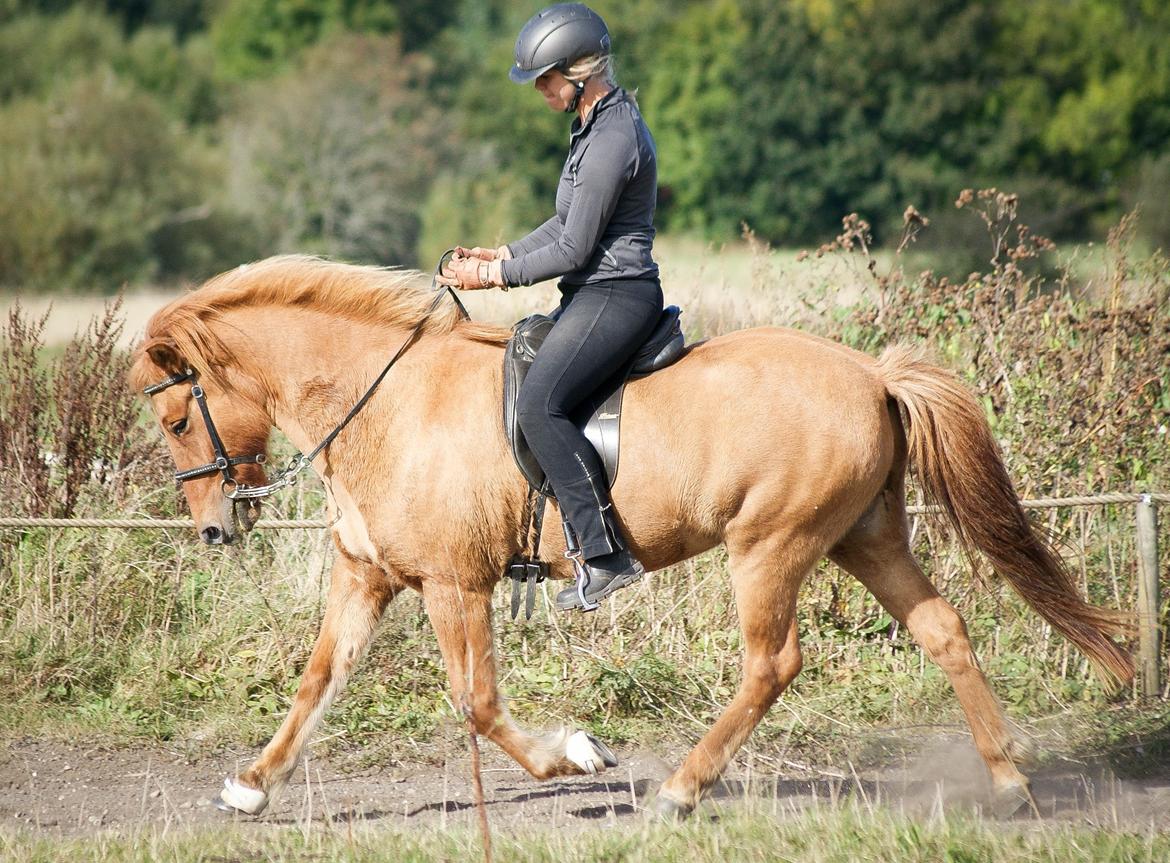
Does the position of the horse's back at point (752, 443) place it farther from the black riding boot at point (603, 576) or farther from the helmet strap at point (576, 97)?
the helmet strap at point (576, 97)

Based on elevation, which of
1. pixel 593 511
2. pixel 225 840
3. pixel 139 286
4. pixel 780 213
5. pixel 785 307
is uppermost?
pixel 780 213

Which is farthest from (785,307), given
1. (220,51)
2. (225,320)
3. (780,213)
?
(220,51)

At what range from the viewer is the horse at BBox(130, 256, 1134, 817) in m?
4.80

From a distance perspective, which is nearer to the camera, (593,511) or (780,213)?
(593,511)

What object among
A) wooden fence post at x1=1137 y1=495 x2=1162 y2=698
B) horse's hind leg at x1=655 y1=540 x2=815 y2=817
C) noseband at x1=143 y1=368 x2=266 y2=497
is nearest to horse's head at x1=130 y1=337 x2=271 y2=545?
noseband at x1=143 y1=368 x2=266 y2=497

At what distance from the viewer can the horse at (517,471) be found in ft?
15.7

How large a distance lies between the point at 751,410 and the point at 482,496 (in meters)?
1.14

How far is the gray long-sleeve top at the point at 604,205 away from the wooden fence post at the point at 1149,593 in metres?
3.27

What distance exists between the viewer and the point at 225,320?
5.04 metres

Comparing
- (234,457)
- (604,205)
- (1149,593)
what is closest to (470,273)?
(604,205)

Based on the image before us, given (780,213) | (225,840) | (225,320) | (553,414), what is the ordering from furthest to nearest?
(780,213) → (225,320) → (553,414) → (225,840)

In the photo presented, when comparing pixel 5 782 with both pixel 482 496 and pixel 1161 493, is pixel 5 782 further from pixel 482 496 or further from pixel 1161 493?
pixel 1161 493

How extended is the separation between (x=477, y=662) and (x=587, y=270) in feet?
5.43

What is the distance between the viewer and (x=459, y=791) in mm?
5461
